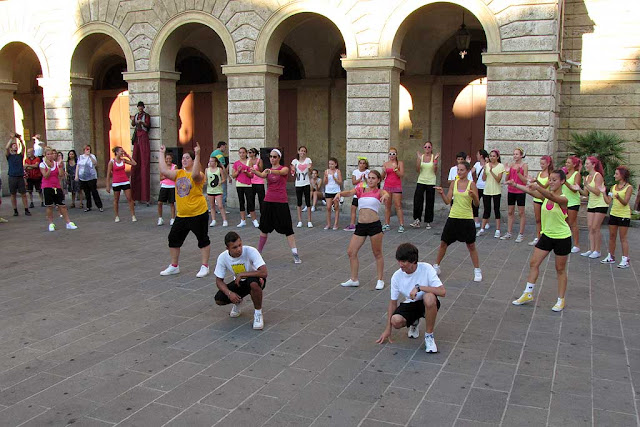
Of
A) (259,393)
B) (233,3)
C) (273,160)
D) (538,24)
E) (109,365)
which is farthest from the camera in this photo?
(233,3)

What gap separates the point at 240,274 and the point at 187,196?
250cm

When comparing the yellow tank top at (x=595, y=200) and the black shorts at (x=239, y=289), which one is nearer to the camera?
the black shorts at (x=239, y=289)

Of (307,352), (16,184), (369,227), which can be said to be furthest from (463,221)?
(16,184)

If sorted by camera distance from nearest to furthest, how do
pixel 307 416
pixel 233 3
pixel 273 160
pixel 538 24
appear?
pixel 307 416, pixel 273 160, pixel 538 24, pixel 233 3

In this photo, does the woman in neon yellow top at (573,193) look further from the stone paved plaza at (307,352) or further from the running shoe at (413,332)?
the running shoe at (413,332)

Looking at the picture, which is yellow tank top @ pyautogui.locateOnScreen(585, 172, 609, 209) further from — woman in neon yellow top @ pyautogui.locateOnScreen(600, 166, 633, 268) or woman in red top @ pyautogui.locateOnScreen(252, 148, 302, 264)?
woman in red top @ pyautogui.locateOnScreen(252, 148, 302, 264)

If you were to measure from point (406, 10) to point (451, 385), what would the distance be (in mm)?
10168

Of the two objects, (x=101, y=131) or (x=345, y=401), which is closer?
(x=345, y=401)

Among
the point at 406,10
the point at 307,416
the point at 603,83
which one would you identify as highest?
the point at 406,10

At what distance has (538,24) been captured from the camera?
478 inches

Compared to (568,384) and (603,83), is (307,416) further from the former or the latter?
(603,83)

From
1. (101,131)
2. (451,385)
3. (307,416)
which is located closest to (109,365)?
(307,416)

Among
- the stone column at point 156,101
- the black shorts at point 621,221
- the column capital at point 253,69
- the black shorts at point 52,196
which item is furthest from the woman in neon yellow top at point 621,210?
the stone column at point 156,101

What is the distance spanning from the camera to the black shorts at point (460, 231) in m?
8.02
